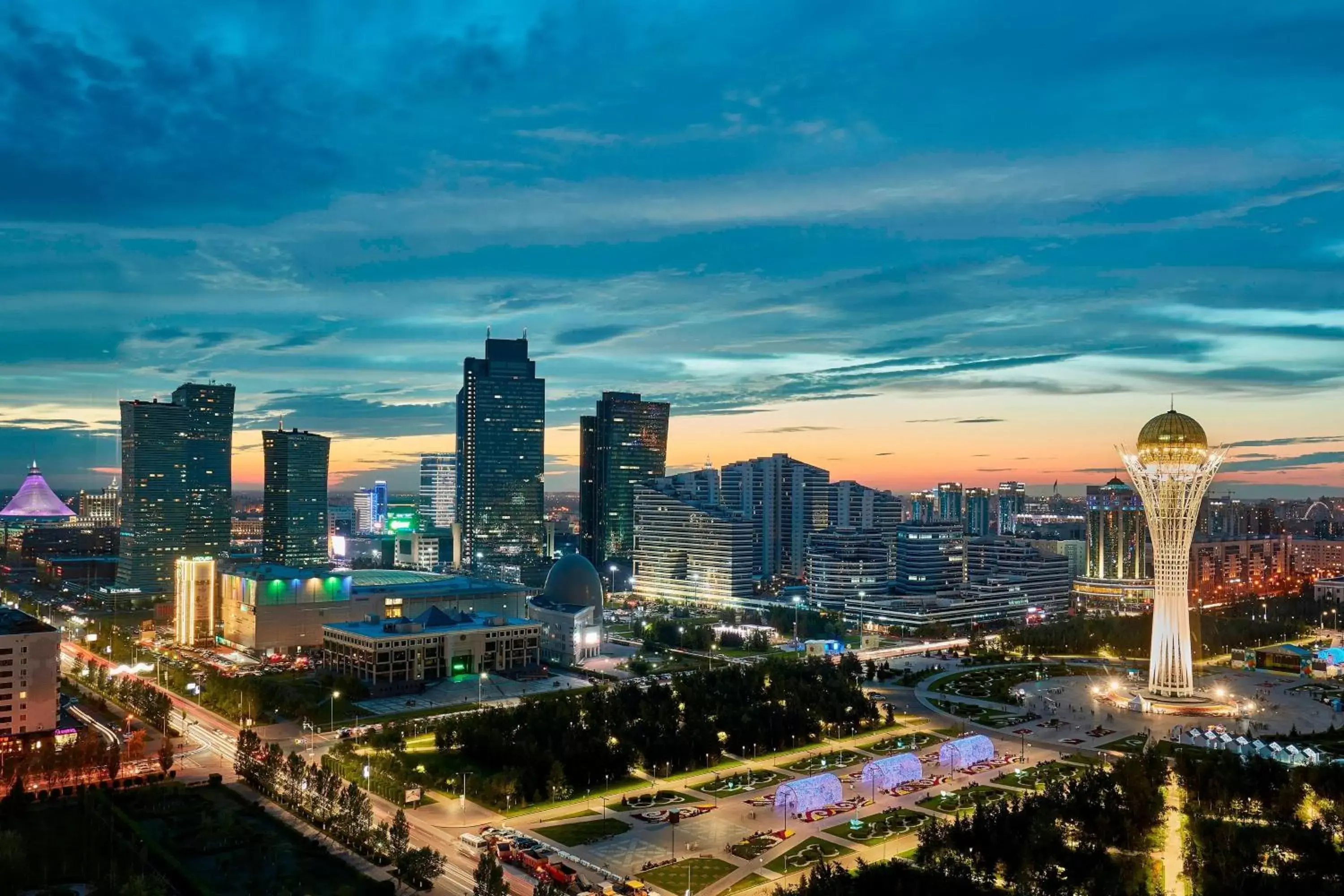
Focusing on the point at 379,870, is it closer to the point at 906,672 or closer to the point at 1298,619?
the point at 906,672

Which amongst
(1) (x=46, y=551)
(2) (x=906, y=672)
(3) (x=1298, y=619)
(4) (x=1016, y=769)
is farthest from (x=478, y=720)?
(1) (x=46, y=551)

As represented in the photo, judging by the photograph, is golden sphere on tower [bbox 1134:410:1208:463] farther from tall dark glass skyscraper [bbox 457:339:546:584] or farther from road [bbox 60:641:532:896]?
tall dark glass skyscraper [bbox 457:339:546:584]

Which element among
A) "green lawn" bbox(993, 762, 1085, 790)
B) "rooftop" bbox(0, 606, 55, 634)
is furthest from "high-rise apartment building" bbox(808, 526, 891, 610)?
"rooftop" bbox(0, 606, 55, 634)

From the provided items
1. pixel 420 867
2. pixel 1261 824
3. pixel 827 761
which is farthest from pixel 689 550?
pixel 420 867

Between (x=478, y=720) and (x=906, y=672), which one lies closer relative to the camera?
(x=478, y=720)

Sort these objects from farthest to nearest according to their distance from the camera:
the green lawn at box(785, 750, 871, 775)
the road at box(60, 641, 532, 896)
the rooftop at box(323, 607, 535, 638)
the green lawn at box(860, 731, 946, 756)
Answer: the rooftop at box(323, 607, 535, 638), the green lawn at box(860, 731, 946, 756), the green lawn at box(785, 750, 871, 775), the road at box(60, 641, 532, 896)

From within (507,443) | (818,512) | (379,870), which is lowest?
(379,870)
